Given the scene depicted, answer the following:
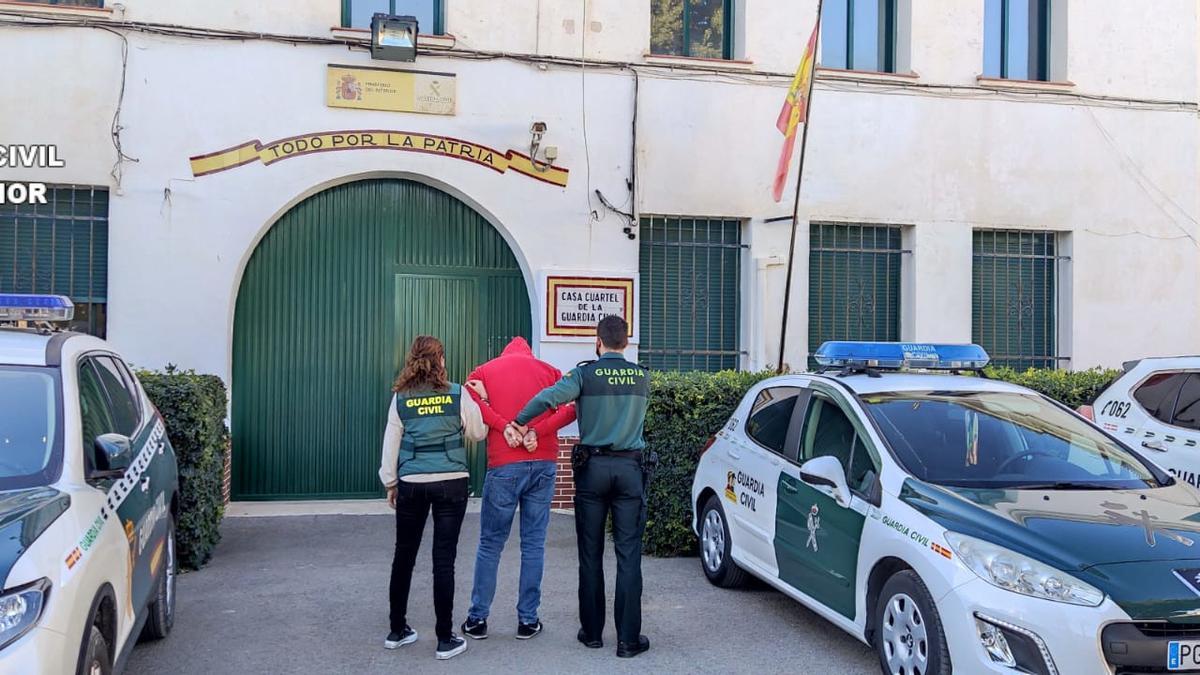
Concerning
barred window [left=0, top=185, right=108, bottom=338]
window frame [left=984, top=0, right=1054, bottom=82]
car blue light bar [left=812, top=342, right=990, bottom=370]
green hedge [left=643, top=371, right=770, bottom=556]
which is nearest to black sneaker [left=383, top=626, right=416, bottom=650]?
green hedge [left=643, top=371, right=770, bottom=556]

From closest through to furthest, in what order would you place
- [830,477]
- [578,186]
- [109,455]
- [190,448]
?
[109,455], [830,477], [190,448], [578,186]

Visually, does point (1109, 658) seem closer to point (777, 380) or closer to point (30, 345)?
point (777, 380)

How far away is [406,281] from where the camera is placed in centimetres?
1025

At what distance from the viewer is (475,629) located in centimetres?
586

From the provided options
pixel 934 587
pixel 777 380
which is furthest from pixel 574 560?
pixel 934 587

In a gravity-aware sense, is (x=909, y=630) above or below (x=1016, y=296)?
below

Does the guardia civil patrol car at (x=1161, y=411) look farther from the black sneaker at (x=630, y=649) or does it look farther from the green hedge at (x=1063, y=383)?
the black sneaker at (x=630, y=649)

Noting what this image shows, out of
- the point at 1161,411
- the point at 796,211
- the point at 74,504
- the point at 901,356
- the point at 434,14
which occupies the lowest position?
the point at 74,504

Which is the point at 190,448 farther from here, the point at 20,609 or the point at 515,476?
the point at 20,609

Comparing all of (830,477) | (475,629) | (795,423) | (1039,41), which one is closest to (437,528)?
(475,629)

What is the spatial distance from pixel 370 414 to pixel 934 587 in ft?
22.4

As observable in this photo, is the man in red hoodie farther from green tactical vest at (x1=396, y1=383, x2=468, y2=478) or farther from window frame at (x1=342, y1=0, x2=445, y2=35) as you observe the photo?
window frame at (x1=342, y1=0, x2=445, y2=35)

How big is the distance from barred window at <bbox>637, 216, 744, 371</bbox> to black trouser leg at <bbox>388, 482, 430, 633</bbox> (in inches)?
212

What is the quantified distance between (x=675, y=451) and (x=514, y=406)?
260 cm
